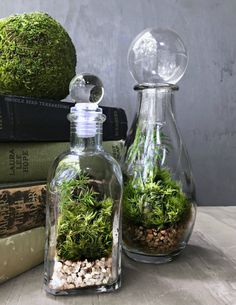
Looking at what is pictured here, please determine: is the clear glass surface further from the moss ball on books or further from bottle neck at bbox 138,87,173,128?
the moss ball on books

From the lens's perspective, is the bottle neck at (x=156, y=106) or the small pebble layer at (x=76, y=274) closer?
the small pebble layer at (x=76, y=274)

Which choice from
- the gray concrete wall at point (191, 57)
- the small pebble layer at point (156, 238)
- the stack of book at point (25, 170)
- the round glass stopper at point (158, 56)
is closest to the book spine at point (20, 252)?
the stack of book at point (25, 170)

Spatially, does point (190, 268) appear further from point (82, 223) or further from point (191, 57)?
point (191, 57)

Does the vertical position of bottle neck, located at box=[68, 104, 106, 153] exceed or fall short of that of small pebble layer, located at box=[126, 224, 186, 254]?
it exceeds it

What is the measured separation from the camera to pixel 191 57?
2.85 feet

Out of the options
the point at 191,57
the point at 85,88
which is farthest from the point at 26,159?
the point at 191,57

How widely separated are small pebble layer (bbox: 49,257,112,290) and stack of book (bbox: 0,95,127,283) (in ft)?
0.22

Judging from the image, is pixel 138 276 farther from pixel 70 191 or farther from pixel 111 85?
pixel 111 85

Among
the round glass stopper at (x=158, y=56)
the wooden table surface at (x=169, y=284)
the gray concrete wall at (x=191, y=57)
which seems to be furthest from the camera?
the gray concrete wall at (x=191, y=57)

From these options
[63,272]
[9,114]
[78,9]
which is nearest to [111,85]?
[78,9]

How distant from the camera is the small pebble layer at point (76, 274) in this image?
0.35 m

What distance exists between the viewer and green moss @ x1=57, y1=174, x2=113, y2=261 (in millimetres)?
356

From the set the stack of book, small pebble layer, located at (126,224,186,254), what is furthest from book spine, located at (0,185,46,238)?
small pebble layer, located at (126,224,186,254)

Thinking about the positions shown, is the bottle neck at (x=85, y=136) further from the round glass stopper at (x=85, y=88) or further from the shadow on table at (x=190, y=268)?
the shadow on table at (x=190, y=268)
